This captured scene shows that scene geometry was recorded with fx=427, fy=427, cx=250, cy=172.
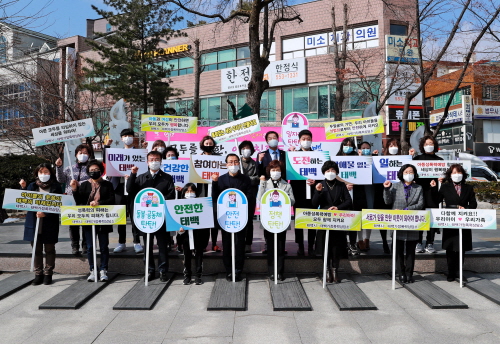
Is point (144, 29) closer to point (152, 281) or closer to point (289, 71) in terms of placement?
point (289, 71)

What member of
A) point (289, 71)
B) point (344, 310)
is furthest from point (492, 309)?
point (289, 71)

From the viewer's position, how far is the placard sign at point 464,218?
6121 mm

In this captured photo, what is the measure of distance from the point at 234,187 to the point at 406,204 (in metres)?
2.58

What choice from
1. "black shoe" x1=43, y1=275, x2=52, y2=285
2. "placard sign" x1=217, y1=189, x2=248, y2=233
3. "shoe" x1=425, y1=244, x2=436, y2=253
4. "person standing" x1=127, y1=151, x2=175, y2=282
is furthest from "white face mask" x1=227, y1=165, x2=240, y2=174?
"shoe" x1=425, y1=244, x2=436, y2=253

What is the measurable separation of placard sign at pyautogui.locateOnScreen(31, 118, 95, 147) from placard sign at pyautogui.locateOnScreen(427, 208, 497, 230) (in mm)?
5747

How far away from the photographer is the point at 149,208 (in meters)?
6.27

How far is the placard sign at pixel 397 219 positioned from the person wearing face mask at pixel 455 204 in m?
0.62

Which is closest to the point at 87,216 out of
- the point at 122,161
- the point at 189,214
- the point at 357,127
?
the point at 122,161

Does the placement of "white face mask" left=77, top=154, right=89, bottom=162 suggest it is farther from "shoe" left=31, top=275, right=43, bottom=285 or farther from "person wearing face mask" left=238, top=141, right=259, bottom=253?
"person wearing face mask" left=238, top=141, right=259, bottom=253

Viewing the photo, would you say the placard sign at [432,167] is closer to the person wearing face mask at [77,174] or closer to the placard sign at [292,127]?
the placard sign at [292,127]

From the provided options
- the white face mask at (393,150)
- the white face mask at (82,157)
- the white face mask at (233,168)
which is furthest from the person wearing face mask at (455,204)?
the white face mask at (82,157)

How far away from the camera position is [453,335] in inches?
175

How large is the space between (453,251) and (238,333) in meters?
3.74

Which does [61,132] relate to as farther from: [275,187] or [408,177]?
[408,177]
